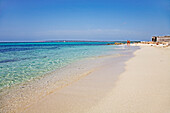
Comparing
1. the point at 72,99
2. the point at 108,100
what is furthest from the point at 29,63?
the point at 108,100

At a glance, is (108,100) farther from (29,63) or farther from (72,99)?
(29,63)

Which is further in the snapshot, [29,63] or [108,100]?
[29,63]

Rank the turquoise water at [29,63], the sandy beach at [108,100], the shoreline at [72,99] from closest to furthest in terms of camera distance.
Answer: the sandy beach at [108,100], the shoreline at [72,99], the turquoise water at [29,63]

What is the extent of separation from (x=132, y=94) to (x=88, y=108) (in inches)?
61.3

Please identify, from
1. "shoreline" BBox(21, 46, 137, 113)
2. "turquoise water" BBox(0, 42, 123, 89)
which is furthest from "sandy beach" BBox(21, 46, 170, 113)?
"turquoise water" BBox(0, 42, 123, 89)

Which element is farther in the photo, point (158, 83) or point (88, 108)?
point (158, 83)

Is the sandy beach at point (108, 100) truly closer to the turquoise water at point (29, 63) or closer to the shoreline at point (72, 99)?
the shoreline at point (72, 99)

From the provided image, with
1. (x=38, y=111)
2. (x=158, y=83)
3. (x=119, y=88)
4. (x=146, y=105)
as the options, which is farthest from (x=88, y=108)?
(x=158, y=83)

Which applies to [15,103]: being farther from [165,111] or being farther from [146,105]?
[165,111]

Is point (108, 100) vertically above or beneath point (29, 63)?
beneath

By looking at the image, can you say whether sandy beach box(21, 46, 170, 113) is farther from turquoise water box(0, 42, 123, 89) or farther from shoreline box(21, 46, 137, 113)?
turquoise water box(0, 42, 123, 89)

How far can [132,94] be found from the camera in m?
3.87

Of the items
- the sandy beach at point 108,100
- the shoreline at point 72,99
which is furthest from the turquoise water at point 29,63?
the sandy beach at point 108,100

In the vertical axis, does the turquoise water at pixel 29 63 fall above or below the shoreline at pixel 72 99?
above
